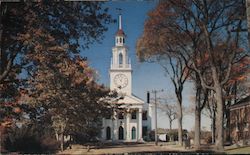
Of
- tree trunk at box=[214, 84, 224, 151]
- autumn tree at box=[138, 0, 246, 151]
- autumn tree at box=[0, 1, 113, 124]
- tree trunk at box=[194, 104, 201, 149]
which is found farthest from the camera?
tree trunk at box=[214, 84, 224, 151]

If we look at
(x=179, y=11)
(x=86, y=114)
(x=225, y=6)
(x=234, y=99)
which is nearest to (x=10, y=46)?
(x=86, y=114)

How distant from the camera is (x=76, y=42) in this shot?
7.12 metres

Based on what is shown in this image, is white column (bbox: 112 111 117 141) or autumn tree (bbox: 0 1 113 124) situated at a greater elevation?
autumn tree (bbox: 0 1 113 124)

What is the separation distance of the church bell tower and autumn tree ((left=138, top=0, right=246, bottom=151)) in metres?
1.19

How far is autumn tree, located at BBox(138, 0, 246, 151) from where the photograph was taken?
27.9 ft

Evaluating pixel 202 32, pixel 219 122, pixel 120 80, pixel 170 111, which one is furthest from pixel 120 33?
pixel 219 122

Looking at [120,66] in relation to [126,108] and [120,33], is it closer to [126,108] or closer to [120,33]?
[120,33]

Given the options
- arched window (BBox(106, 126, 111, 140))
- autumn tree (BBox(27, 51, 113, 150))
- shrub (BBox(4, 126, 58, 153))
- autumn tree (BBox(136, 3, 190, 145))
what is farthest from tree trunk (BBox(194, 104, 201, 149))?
shrub (BBox(4, 126, 58, 153))

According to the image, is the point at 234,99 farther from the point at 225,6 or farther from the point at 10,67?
the point at 10,67

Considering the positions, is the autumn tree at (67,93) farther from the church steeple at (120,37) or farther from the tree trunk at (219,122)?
the tree trunk at (219,122)

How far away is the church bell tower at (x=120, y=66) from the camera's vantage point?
6930mm

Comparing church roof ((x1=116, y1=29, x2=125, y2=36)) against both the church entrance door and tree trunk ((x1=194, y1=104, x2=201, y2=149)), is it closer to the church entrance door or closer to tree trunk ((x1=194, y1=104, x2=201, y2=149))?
the church entrance door

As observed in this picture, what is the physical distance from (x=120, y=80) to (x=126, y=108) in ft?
1.78

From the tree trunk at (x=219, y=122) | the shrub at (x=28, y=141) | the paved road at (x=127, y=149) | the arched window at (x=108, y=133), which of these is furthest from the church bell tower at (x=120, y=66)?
the tree trunk at (x=219, y=122)
